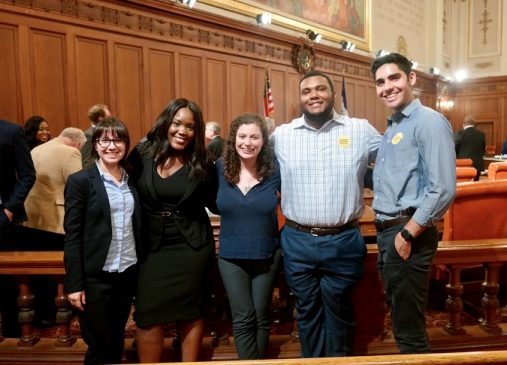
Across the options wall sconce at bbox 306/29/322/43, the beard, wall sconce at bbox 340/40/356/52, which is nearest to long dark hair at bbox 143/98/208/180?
the beard

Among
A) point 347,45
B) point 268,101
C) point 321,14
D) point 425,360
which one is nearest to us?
point 425,360

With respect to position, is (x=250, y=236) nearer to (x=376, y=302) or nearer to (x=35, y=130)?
(x=376, y=302)

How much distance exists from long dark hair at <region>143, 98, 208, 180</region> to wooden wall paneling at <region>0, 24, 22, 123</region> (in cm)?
391

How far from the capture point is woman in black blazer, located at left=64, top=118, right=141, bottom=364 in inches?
79.7

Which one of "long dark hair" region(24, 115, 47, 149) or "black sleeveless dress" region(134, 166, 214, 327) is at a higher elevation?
"long dark hair" region(24, 115, 47, 149)

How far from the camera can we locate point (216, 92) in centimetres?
831

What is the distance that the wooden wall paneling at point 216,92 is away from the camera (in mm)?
8109

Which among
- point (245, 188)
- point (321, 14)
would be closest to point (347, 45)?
point (321, 14)

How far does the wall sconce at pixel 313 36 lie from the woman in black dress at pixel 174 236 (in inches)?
334

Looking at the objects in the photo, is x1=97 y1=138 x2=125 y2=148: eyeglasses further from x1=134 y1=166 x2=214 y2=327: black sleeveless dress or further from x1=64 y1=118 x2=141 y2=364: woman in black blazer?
x1=134 y1=166 x2=214 y2=327: black sleeveless dress

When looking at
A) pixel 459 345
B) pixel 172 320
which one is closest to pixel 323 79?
pixel 172 320

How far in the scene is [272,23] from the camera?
365 inches

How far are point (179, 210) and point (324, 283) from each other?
2.57 ft

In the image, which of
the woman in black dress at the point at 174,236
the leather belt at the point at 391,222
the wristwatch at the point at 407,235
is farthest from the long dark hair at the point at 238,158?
the wristwatch at the point at 407,235
